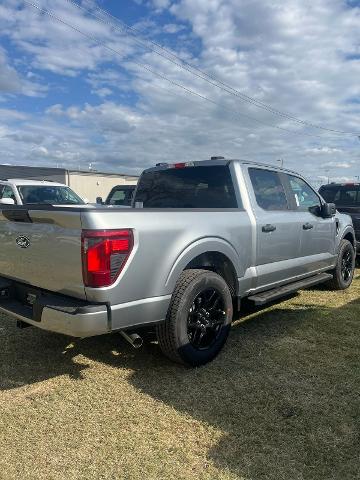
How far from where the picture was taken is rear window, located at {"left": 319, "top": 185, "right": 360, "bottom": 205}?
948 centimetres

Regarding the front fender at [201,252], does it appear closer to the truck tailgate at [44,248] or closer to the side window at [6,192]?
the truck tailgate at [44,248]

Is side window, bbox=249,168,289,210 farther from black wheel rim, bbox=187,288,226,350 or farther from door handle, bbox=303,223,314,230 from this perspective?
black wheel rim, bbox=187,288,226,350

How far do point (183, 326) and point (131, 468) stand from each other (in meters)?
1.29

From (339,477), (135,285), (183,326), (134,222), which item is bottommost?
(339,477)

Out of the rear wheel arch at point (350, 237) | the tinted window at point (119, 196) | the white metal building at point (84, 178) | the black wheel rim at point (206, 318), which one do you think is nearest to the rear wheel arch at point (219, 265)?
the black wheel rim at point (206, 318)

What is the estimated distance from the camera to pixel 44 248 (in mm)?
3342

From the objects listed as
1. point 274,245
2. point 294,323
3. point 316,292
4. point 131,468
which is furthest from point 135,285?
point 316,292

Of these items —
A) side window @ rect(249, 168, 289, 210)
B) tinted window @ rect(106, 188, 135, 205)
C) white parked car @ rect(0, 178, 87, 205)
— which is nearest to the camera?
side window @ rect(249, 168, 289, 210)

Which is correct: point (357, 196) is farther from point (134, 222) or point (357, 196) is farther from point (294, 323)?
point (134, 222)

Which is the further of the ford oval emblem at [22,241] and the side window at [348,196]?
the side window at [348,196]

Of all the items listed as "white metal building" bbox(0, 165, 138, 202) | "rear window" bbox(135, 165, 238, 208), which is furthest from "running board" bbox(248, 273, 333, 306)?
"white metal building" bbox(0, 165, 138, 202)

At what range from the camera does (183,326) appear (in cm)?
369

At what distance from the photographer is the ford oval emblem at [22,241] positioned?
3.49 m

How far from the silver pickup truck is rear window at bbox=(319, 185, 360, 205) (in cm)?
454
